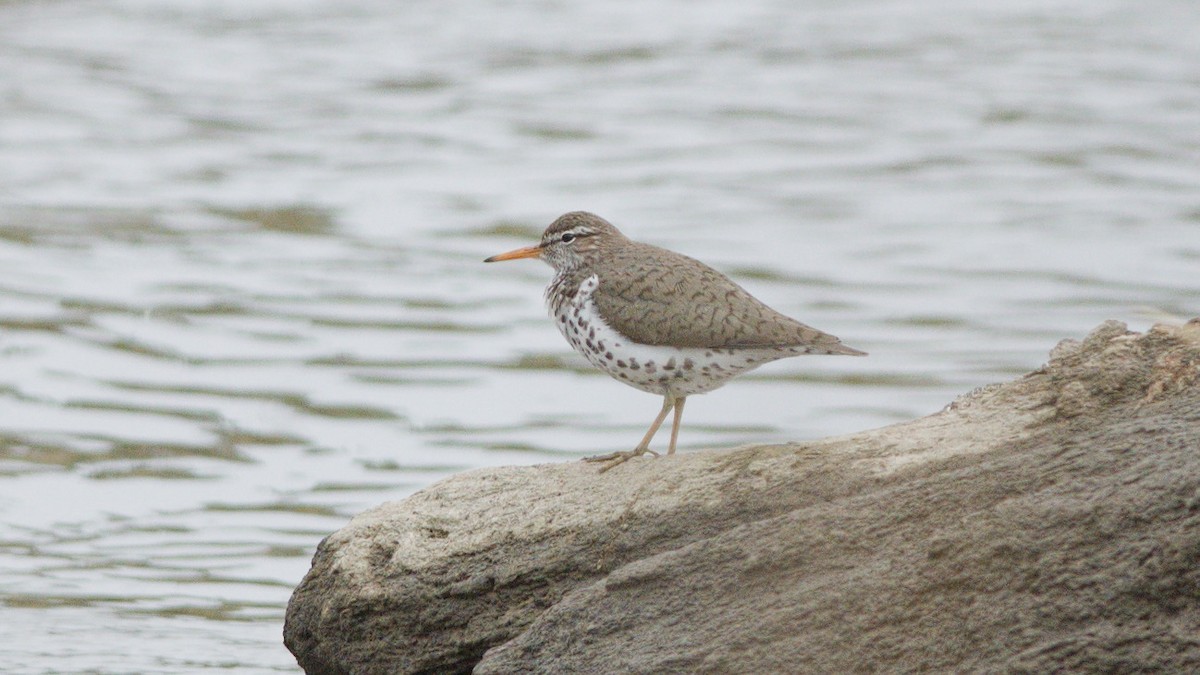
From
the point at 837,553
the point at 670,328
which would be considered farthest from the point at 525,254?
the point at 837,553

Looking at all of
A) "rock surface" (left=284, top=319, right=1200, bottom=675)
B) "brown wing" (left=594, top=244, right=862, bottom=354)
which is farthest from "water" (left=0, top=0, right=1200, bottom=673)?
"brown wing" (left=594, top=244, right=862, bottom=354)

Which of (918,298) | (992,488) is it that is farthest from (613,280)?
(918,298)

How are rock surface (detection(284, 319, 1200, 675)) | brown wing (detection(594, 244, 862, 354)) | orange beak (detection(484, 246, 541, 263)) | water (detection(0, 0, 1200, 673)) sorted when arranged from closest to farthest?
rock surface (detection(284, 319, 1200, 675)) < brown wing (detection(594, 244, 862, 354)) < orange beak (detection(484, 246, 541, 263)) < water (detection(0, 0, 1200, 673))

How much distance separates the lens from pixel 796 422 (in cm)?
1305

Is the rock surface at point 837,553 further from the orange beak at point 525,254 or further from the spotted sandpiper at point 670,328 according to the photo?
the orange beak at point 525,254

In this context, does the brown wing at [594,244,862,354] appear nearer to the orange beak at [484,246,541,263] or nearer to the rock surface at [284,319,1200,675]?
the rock surface at [284,319,1200,675]

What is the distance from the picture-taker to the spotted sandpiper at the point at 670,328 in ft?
26.2

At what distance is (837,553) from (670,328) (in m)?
1.85

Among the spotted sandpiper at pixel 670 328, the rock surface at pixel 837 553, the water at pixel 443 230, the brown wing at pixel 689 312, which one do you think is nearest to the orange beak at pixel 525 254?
the spotted sandpiper at pixel 670 328

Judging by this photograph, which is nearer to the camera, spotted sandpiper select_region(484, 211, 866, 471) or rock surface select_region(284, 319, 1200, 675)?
rock surface select_region(284, 319, 1200, 675)

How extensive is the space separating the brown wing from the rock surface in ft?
2.13

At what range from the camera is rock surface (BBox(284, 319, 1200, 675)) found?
Answer: 596cm

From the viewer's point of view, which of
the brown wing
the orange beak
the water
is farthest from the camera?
the water

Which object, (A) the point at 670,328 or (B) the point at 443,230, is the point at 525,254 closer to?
(A) the point at 670,328
